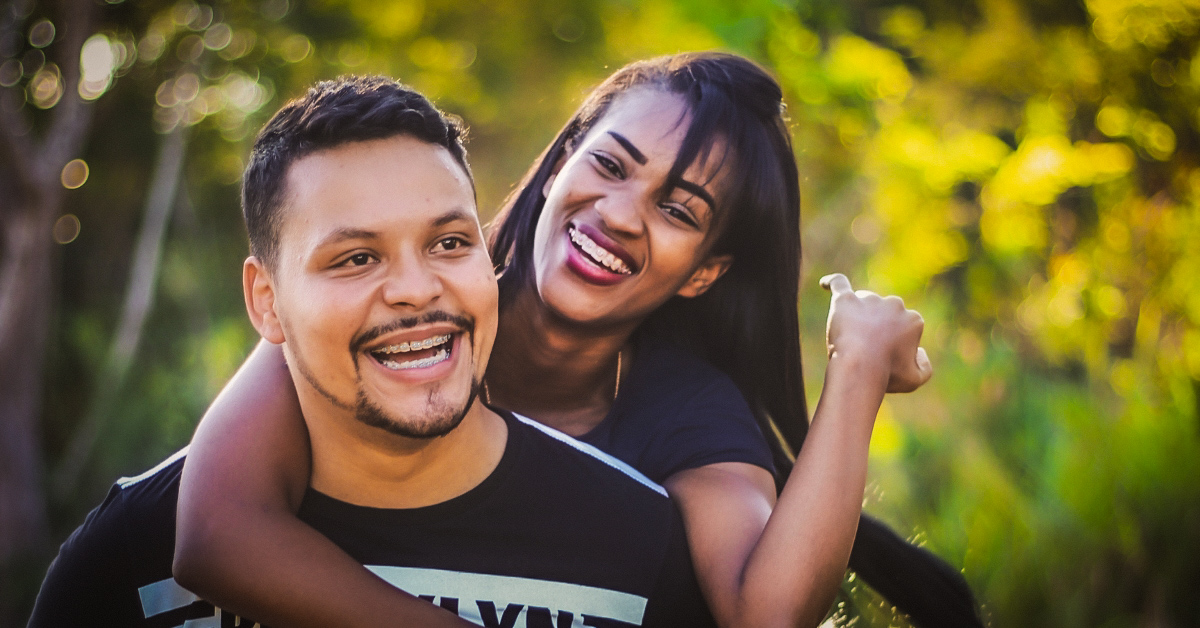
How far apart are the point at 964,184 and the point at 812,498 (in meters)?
4.79

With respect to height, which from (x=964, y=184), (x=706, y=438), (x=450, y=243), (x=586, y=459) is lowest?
(x=964, y=184)

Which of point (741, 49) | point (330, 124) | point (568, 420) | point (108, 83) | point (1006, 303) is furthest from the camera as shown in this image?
point (1006, 303)

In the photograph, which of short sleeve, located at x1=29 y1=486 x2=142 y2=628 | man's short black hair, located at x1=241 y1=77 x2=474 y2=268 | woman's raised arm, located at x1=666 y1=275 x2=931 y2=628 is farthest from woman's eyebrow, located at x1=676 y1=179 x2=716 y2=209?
short sleeve, located at x1=29 y1=486 x2=142 y2=628

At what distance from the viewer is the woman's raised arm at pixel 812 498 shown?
1559mm

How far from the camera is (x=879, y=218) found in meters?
5.17

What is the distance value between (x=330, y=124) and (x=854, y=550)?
144 cm

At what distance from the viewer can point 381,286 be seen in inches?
57.8

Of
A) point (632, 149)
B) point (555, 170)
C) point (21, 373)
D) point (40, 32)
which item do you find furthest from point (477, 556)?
point (40, 32)

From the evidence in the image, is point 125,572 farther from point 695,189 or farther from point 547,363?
point 695,189

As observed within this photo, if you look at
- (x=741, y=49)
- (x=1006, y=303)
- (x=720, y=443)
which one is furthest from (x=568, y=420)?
(x=1006, y=303)

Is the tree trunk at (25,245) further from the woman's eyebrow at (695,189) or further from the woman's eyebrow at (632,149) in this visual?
the woman's eyebrow at (695,189)

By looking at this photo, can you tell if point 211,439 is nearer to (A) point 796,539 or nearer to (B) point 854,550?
(A) point 796,539

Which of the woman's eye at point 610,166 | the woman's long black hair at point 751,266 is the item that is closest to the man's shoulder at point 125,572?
the woman's long black hair at point 751,266

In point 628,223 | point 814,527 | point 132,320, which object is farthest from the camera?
point 132,320
